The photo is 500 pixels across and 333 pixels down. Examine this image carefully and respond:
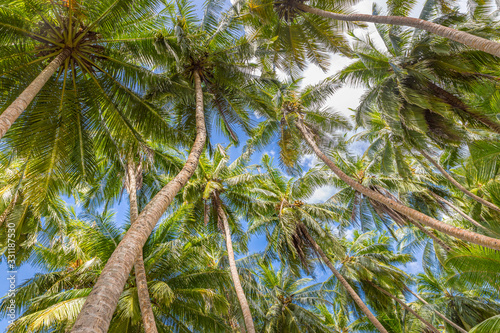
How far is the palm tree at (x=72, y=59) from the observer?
6.29 meters

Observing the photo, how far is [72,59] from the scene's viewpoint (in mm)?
6980

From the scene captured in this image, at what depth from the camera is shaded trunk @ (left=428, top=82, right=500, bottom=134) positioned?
906 centimetres

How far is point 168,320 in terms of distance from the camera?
32.6ft

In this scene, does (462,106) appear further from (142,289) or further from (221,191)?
(142,289)

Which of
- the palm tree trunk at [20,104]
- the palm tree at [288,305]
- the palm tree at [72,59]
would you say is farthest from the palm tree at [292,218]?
the palm tree trunk at [20,104]

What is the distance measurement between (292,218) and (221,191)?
153 inches

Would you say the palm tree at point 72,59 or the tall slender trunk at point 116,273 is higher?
the palm tree at point 72,59

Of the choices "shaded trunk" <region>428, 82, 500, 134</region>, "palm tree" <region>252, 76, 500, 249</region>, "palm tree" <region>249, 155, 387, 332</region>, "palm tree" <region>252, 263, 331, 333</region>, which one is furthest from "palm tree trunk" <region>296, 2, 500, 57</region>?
"palm tree" <region>252, 263, 331, 333</region>

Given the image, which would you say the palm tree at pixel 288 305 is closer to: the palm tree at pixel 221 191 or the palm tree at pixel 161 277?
the palm tree at pixel 221 191

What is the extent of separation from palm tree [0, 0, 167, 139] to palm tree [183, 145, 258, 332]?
16.7 feet

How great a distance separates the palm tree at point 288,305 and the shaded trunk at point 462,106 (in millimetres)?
11494

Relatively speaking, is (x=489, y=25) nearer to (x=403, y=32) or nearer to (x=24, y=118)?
(x=403, y=32)

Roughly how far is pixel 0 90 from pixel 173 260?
22.9 feet

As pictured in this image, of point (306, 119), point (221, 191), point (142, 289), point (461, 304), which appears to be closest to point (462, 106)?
point (306, 119)
